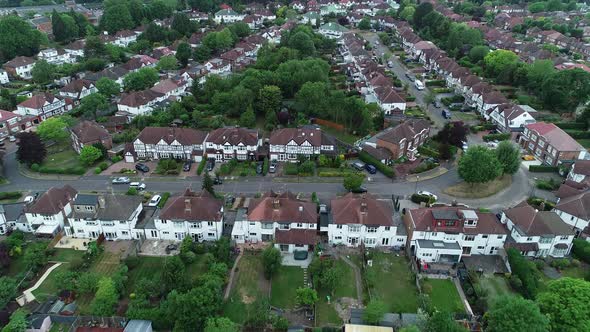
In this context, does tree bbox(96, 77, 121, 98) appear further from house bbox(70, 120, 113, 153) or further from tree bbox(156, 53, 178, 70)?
house bbox(70, 120, 113, 153)

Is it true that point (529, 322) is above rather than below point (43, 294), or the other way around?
above

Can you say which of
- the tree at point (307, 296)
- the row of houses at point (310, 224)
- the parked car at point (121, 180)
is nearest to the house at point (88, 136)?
the parked car at point (121, 180)

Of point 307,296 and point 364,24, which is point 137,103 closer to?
point 307,296

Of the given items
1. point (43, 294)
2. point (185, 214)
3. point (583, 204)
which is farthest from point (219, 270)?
point (583, 204)

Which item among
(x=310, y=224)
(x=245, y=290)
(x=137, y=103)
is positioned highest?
(x=310, y=224)

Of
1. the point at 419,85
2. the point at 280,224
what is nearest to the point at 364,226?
the point at 280,224

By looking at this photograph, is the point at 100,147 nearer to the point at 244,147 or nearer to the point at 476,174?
the point at 244,147
